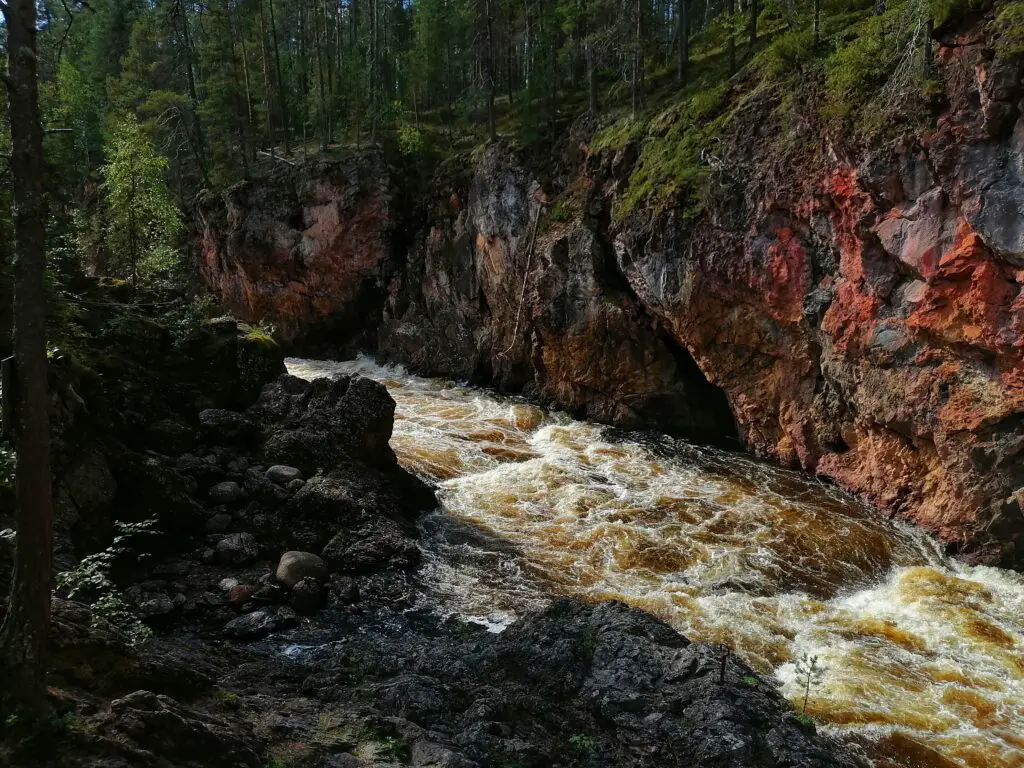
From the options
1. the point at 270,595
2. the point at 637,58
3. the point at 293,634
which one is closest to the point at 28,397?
the point at 293,634

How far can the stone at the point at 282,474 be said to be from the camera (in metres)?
12.0

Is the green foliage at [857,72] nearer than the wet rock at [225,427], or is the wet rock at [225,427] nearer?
the wet rock at [225,427]

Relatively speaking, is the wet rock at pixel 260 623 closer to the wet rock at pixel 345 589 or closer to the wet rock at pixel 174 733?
the wet rock at pixel 345 589

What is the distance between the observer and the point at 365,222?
31.9 m

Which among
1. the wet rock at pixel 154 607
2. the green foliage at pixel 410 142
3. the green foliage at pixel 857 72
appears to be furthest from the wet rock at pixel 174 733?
the green foliage at pixel 410 142

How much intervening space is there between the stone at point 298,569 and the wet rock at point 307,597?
0.18 metres

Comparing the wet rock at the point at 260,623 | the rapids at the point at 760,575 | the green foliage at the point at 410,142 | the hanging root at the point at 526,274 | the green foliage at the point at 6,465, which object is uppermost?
the green foliage at the point at 410,142

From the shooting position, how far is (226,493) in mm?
11234

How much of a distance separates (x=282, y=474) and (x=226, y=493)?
112 cm

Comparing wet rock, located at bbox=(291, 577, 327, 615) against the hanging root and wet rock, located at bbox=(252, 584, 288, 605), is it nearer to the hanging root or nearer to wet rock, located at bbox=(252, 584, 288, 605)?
wet rock, located at bbox=(252, 584, 288, 605)

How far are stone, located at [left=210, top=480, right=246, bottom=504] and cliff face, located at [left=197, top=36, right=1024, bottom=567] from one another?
12.5 metres

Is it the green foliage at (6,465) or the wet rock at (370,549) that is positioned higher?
the green foliage at (6,465)

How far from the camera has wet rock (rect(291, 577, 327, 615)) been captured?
9133mm

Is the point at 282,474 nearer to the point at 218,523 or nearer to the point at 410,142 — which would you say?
the point at 218,523
